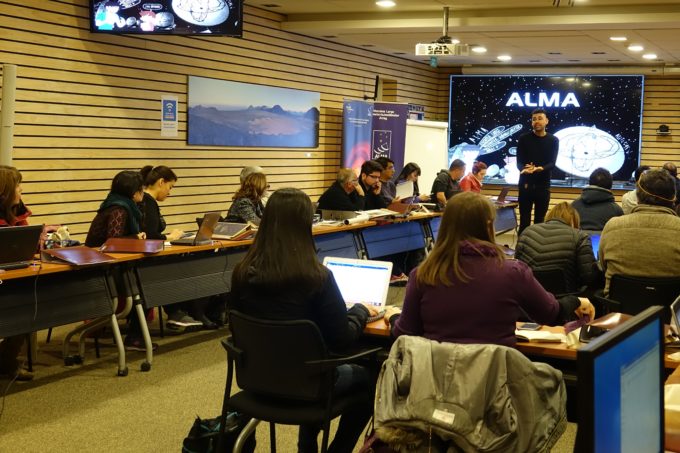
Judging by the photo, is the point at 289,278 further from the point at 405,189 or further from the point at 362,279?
the point at 405,189

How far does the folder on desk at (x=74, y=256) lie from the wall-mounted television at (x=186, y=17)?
2.66 meters

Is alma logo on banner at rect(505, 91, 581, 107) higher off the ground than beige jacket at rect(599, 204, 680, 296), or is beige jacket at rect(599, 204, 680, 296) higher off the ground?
alma logo on banner at rect(505, 91, 581, 107)

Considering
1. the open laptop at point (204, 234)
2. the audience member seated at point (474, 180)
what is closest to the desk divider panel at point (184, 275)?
the open laptop at point (204, 234)

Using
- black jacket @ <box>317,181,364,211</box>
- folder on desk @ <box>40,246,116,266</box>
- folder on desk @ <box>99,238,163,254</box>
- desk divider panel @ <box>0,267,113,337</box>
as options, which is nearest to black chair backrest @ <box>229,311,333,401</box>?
desk divider panel @ <box>0,267,113,337</box>

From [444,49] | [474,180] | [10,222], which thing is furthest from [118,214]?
[474,180]

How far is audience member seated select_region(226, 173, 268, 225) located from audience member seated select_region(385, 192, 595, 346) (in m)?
4.26

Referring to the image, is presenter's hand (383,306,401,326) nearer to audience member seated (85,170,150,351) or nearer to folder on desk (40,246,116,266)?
folder on desk (40,246,116,266)

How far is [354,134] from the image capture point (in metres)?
12.3

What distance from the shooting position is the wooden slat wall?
7.52 m

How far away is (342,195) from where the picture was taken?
870cm

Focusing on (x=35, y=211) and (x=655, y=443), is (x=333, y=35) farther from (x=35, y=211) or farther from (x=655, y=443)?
(x=655, y=443)

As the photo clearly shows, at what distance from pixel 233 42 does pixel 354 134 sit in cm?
275

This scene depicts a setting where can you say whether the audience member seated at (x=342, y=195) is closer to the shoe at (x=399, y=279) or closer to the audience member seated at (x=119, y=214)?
the shoe at (x=399, y=279)

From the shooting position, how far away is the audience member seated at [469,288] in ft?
9.82
